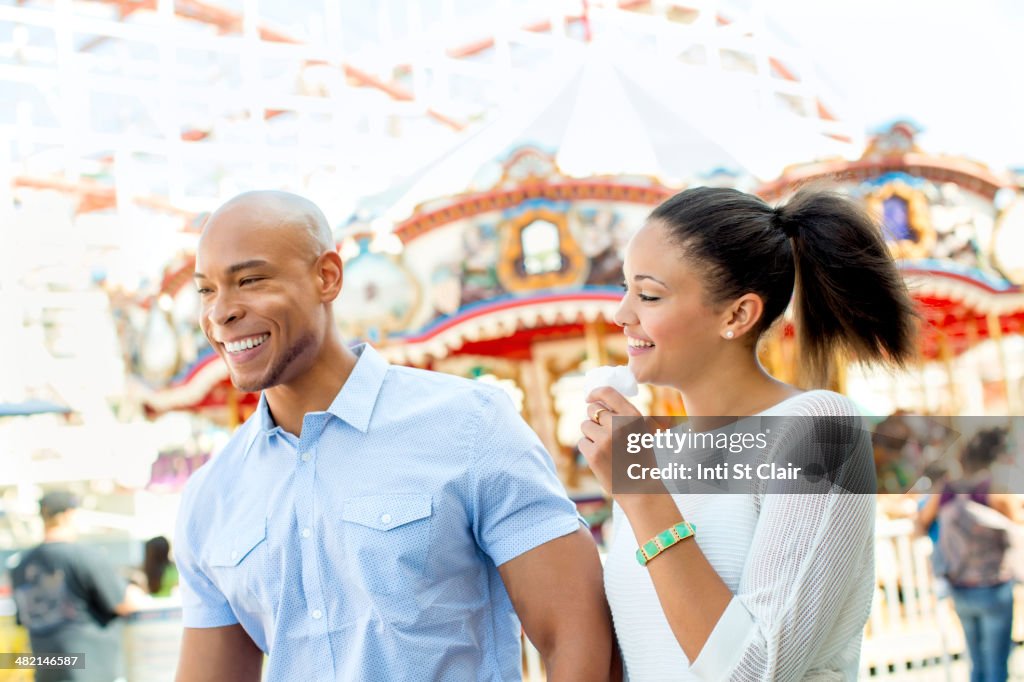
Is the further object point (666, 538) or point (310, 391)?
point (310, 391)

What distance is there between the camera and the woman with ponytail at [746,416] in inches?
41.8

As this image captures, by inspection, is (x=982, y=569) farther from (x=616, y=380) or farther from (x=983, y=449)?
(x=616, y=380)

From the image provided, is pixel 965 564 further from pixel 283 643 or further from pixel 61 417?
pixel 61 417

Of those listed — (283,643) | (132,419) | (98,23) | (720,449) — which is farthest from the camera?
(98,23)

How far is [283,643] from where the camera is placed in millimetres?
1354

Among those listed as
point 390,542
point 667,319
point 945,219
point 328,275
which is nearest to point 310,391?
point 328,275

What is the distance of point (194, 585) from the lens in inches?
59.7

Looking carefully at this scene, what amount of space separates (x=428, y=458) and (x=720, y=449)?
42cm

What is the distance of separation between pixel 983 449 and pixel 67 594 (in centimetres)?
378

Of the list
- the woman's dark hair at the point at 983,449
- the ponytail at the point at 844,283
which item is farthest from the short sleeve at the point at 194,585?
the woman's dark hair at the point at 983,449

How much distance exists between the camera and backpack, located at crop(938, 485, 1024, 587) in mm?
3664

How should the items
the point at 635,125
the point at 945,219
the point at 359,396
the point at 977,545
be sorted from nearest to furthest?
the point at 359,396 < the point at 977,545 < the point at 945,219 < the point at 635,125

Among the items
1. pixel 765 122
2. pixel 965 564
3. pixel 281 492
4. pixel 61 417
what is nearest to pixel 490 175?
pixel 765 122

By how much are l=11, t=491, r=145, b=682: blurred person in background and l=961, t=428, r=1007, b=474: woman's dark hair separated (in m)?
3.54
